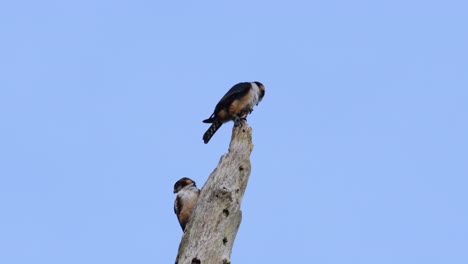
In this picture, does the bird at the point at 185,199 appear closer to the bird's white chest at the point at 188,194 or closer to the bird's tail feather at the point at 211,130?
the bird's white chest at the point at 188,194

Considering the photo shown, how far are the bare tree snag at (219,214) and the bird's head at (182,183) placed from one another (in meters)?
2.11

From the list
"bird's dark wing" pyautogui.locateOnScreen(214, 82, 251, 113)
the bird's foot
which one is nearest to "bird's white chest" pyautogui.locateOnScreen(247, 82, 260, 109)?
"bird's dark wing" pyautogui.locateOnScreen(214, 82, 251, 113)

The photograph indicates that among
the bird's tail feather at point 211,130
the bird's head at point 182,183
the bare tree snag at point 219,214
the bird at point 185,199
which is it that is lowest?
the bare tree snag at point 219,214

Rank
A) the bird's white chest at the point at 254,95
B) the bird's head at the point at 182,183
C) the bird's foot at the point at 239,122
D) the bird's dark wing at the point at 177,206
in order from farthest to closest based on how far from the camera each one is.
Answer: the bird's white chest at the point at 254,95
the bird's head at the point at 182,183
the bird's dark wing at the point at 177,206
the bird's foot at the point at 239,122

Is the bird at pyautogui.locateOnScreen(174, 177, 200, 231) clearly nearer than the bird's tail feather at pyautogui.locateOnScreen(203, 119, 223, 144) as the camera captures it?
Yes

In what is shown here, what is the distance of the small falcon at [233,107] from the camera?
41.6ft

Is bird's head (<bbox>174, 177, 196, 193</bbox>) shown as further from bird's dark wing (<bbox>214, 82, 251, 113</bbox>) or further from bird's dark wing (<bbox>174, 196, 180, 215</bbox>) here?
bird's dark wing (<bbox>214, 82, 251, 113</bbox>)

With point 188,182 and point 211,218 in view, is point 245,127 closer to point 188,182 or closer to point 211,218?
point 211,218

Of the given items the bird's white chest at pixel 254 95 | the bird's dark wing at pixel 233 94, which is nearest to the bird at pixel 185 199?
the bird's dark wing at pixel 233 94

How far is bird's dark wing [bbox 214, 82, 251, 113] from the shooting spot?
12672 mm

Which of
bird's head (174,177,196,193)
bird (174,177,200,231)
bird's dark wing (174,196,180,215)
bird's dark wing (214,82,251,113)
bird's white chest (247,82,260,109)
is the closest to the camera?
bird (174,177,200,231)

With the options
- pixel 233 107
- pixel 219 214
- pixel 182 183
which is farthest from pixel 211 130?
pixel 219 214

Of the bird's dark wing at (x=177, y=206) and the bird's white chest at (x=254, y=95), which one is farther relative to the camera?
the bird's white chest at (x=254, y=95)

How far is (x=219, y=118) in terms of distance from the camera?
12.7 meters
